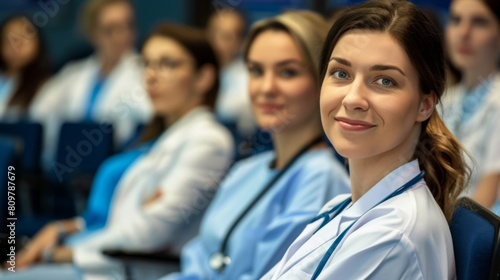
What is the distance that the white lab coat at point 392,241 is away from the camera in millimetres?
1393

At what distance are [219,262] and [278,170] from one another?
0.31 metres

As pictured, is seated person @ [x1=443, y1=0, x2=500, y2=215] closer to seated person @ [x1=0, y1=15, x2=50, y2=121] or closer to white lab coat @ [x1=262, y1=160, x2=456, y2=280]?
white lab coat @ [x1=262, y1=160, x2=456, y2=280]

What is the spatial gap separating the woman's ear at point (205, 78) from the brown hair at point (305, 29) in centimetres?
88

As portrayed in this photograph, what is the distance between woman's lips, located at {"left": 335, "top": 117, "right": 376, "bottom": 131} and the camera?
152 cm

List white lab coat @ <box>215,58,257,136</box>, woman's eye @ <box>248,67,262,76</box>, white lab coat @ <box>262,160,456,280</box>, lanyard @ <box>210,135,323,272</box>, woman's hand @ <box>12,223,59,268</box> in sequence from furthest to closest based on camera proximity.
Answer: white lab coat @ <box>215,58,257,136</box>
woman's hand @ <box>12,223,59,268</box>
woman's eye @ <box>248,67,262,76</box>
lanyard @ <box>210,135,323,272</box>
white lab coat @ <box>262,160,456,280</box>

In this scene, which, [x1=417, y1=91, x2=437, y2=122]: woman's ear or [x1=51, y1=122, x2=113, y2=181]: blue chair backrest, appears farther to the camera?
[x1=51, y1=122, x2=113, y2=181]: blue chair backrest

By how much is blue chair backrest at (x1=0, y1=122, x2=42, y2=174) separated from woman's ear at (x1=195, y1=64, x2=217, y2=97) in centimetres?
153

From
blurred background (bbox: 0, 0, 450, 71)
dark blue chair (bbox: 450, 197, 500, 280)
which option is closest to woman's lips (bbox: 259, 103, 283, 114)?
dark blue chair (bbox: 450, 197, 500, 280)

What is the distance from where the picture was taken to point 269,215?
7.71 ft

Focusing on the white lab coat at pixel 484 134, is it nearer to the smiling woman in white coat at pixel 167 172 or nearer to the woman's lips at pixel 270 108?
the woman's lips at pixel 270 108

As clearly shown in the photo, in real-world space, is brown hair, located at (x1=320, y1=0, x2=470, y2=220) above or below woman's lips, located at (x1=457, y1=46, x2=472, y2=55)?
above

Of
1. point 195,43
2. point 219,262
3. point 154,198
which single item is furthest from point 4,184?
point 219,262

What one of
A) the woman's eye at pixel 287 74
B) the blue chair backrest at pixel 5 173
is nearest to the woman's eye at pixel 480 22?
the woman's eye at pixel 287 74

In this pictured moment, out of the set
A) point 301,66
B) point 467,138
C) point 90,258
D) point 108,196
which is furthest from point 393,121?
point 108,196
